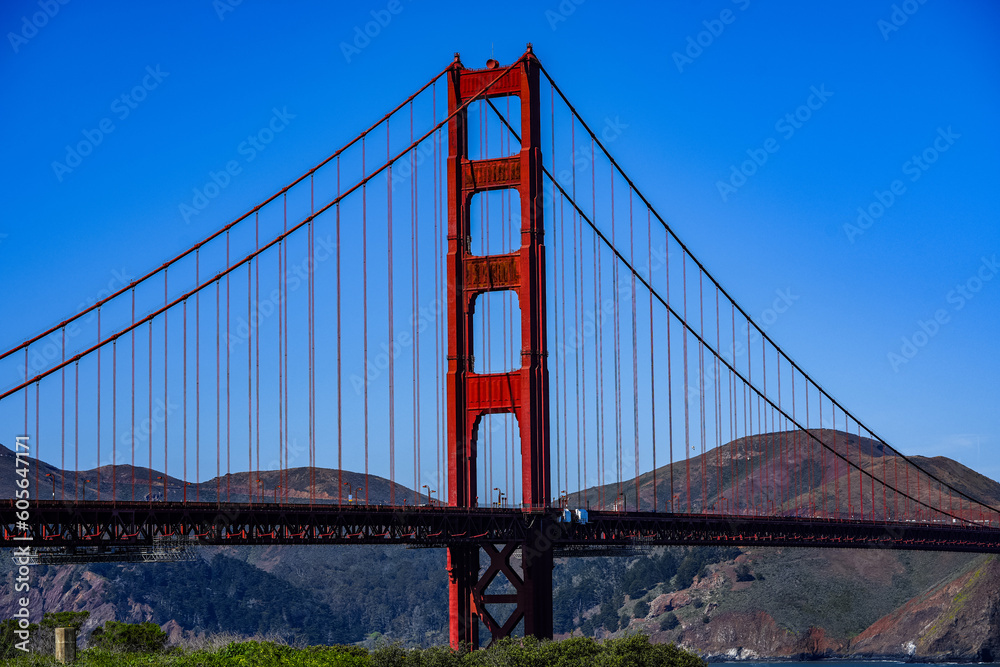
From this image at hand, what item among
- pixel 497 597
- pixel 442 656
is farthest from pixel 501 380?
pixel 442 656

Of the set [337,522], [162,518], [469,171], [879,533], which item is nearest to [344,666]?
[337,522]

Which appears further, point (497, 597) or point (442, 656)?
point (497, 597)

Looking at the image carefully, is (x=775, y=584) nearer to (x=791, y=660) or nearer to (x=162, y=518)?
(x=791, y=660)

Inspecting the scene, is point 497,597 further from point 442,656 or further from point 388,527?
point 388,527

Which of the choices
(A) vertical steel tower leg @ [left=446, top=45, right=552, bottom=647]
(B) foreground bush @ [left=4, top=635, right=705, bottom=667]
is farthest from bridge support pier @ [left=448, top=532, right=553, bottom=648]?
(B) foreground bush @ [left=4, top=635, right=705, bottom=667]

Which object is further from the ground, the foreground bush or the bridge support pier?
the bridge support pier

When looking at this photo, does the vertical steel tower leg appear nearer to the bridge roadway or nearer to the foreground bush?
the bridge roadway

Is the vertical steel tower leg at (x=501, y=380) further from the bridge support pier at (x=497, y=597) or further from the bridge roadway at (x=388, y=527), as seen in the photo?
the bridge roadway at (x=388, y=527)
